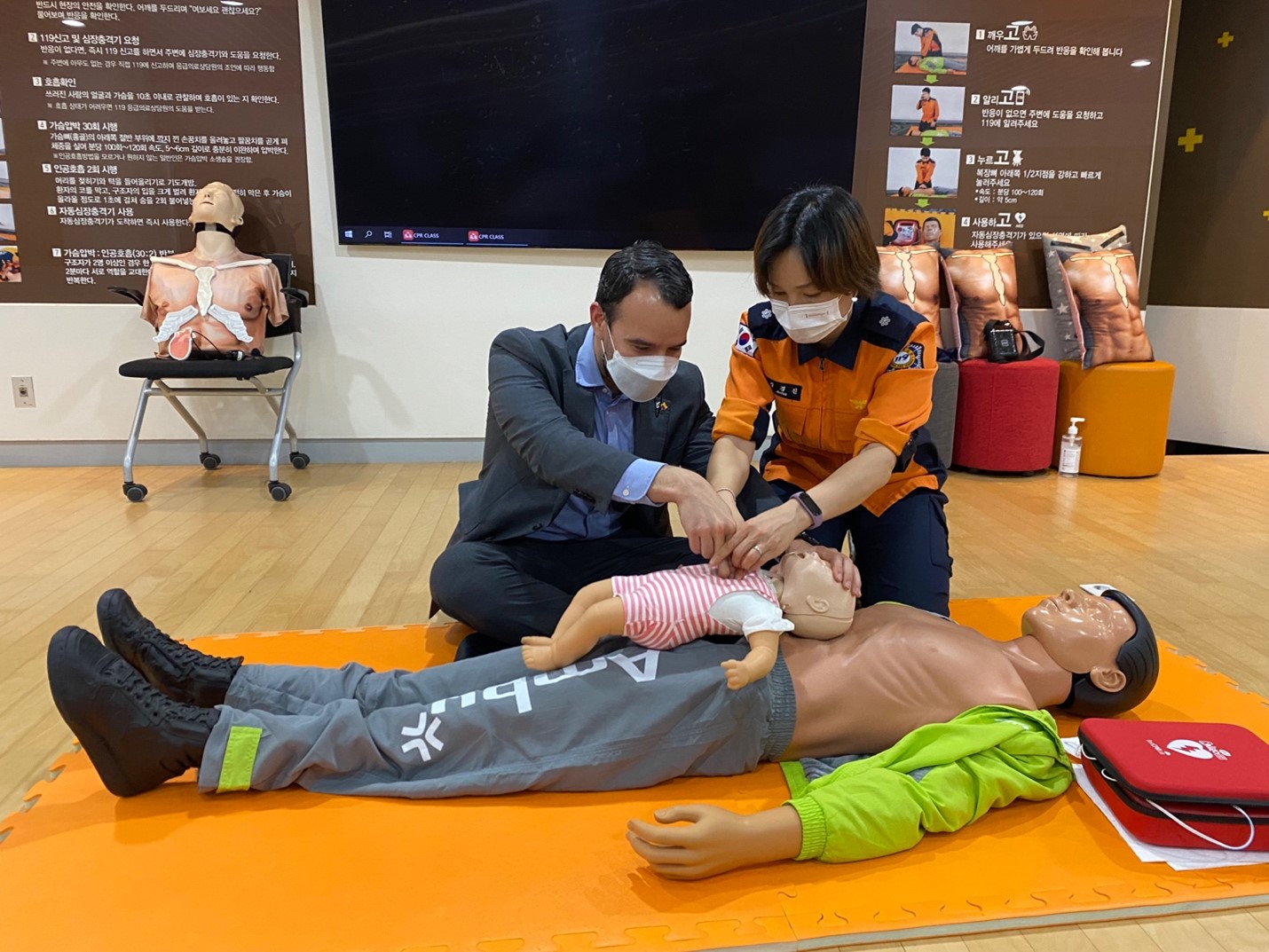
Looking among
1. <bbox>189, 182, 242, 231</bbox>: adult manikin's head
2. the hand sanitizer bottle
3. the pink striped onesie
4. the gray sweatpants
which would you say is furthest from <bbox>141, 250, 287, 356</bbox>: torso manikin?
the hand sanitizer bottle

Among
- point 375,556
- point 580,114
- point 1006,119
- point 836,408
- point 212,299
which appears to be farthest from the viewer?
point 1006,119

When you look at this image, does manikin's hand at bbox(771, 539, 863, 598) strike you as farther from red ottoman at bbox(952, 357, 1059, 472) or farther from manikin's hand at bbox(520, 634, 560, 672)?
red ottoman at bbox(952, 357, 1059, 472)

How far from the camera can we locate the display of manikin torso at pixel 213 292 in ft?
12.2

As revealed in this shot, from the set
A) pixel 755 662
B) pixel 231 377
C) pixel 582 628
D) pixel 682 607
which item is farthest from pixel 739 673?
pixel 231 377

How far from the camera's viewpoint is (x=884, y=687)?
1582 millimetres

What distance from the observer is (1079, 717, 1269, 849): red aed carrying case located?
4.60 feet

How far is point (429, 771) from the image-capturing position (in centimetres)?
154

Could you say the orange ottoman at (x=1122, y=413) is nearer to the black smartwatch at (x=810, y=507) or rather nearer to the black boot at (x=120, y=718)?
the black smartwatch at (x=810, y=507)

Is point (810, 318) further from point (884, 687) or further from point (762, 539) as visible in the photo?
point (884, 687)

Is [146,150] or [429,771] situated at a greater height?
[146,150]

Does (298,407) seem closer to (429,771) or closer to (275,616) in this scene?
(275,616)

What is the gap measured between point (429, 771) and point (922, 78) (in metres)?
4.18

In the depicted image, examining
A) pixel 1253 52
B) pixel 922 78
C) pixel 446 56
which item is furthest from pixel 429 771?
pixel 1253 52

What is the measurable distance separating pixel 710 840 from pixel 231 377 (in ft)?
10.5
